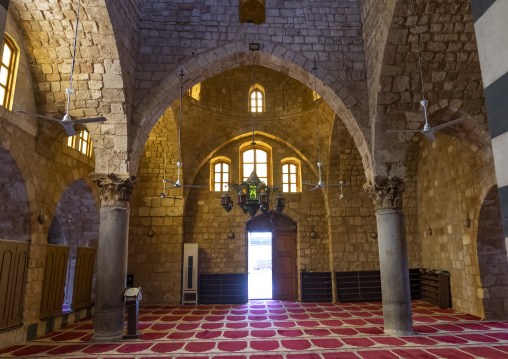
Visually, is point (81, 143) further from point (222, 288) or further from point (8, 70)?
point (222, 288)

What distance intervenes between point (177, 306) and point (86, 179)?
4.56m

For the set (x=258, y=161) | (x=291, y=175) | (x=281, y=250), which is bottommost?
(x=281, y=250)

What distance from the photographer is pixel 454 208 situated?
9188mm

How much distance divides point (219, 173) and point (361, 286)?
233 inches

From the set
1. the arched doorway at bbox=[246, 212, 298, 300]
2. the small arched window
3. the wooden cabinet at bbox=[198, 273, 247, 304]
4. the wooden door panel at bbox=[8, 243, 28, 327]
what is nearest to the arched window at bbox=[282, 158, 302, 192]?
the arched doorway at bbox=[246, 212, 298, 300]

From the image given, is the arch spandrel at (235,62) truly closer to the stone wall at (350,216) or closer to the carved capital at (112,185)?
the carved capital at (112,185)

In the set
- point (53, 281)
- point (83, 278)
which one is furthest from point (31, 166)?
point (83, 278)

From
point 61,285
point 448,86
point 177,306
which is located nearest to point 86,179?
point 61,285

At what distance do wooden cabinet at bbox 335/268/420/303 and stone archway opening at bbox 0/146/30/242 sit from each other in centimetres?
853

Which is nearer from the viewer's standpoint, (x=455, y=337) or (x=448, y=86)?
(x=455, y=337)

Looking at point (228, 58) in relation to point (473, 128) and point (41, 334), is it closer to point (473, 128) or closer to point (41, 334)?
point (473, 128)

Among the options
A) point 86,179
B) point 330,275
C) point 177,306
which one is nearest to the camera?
point 86,179

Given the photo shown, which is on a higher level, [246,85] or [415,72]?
[246,85]

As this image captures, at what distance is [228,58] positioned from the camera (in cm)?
758
